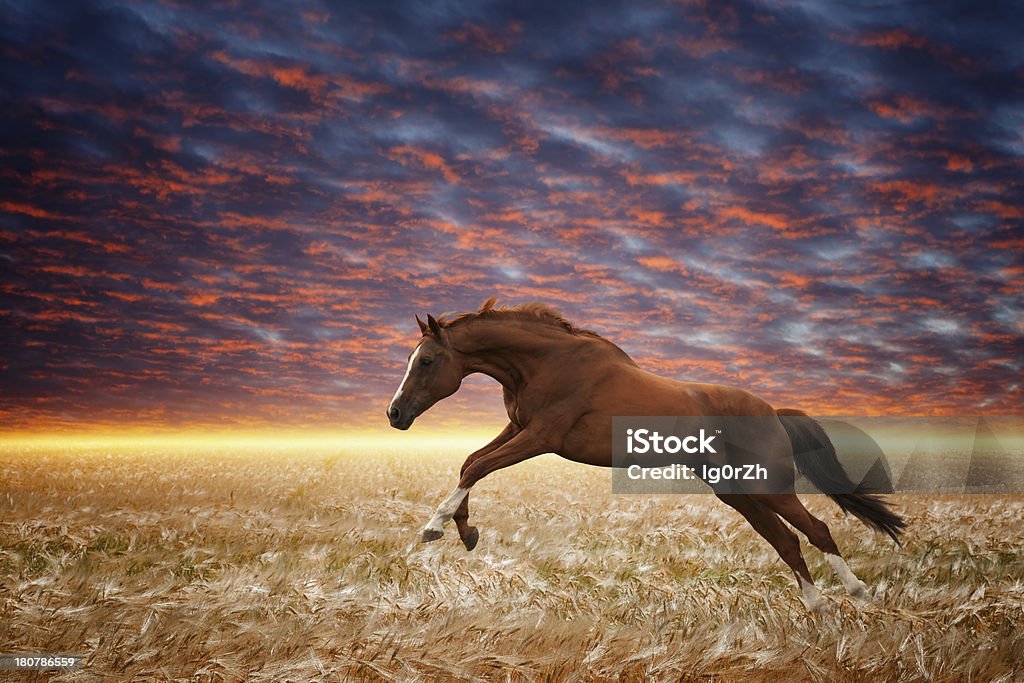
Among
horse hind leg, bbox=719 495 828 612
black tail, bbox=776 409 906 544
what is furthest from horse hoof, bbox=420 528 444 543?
black tail, bbox=776 409 906 544

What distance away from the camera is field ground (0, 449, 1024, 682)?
3.84 metres

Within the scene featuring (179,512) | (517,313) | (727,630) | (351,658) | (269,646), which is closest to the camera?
(351,658)

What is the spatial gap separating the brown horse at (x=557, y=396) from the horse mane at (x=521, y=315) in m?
0.01

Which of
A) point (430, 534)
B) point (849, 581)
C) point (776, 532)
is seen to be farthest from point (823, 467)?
point (430, 534)

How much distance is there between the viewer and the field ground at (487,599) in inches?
151

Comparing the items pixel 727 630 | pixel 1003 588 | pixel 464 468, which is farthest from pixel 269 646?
pixel 1003 588

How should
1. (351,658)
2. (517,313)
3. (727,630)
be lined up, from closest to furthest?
(351,658) → (727,630) → (517,313)

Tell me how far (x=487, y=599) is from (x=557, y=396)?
6.31ft

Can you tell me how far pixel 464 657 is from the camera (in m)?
3.83

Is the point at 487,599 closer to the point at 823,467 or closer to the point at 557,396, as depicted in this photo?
the point at 557,396

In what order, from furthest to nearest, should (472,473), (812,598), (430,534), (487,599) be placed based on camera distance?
(812,598), (472,473), (430,534), (487,599)

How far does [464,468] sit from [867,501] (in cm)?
460

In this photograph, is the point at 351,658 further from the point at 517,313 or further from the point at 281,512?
the point at 281,512

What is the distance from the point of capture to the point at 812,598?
6055 millimetres
